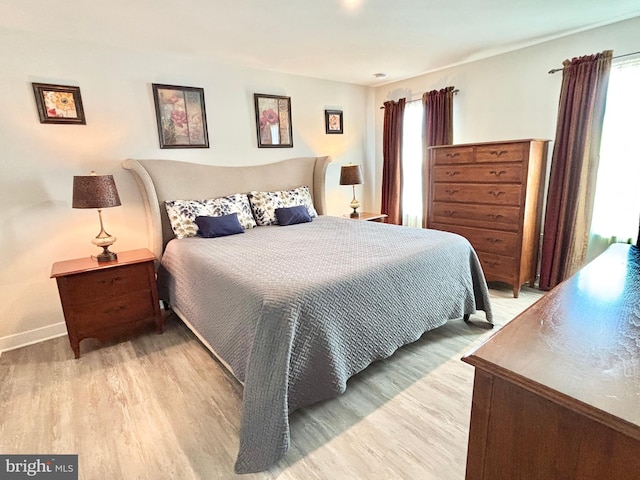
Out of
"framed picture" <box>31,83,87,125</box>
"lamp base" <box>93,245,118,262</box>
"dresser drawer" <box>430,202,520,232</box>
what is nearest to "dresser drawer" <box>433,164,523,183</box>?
"dresser drawer" <box>430,202,520,232</box>

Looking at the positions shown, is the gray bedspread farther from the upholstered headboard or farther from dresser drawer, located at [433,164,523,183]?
dresser drawer, located at [433,164,523,183]

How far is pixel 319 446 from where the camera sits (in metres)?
1.58

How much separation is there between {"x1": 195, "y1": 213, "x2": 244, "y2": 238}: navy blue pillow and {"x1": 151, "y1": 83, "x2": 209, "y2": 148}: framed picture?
84 cm

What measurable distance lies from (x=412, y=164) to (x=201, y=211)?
271 cm

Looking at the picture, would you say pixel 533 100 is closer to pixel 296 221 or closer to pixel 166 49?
pixel 296 221

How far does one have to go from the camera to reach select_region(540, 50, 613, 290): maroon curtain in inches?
109

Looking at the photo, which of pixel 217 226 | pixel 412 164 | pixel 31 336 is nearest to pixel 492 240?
pixel 412 164

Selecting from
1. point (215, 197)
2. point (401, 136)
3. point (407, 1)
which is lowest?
point (215, 197)

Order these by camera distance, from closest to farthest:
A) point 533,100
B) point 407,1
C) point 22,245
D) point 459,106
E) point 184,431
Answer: point 184,431, point 407,1, point 22,245, point 533,100, point 459,106

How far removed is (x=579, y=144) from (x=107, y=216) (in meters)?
4.14

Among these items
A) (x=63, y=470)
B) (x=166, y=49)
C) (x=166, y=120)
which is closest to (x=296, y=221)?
(x=166, y=120)

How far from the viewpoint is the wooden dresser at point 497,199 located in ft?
9.78

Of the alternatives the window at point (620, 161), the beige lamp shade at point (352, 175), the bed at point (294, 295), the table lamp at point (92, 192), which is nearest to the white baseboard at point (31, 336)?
the bed at point (294, 295)

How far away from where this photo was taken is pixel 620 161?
2.81 metres
